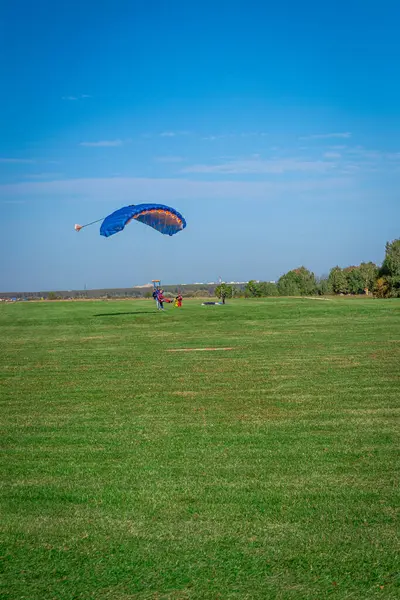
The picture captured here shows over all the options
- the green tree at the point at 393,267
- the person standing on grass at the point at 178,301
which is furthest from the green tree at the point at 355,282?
the person standing on grass at the point at 178,301

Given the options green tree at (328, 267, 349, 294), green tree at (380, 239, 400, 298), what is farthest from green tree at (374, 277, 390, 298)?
green tree at (328, 267, 349, 294)

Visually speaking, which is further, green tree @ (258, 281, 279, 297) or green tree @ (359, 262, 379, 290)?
green tree @ (258, 281, 279, 297)

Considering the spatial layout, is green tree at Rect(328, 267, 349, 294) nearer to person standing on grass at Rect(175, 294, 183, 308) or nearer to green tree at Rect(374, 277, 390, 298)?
green tree at Rect(374, 277, 390, 298)

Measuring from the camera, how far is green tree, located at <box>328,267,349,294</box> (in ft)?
310

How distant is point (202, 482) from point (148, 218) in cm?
3200

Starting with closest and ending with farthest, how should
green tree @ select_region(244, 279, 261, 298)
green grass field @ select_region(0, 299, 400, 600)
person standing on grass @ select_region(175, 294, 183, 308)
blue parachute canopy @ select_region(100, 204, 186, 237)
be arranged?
green grass field @ select_region(0, 299, 400, 600) < blue parachute canopy @ select_region(100, 204, 186, 237) < person standing on grass @ select_region(175, 294, 183, 308) < green tree @ select_region(244, 279, 261, 298)

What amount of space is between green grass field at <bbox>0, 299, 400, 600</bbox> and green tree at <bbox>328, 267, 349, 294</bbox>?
79938 millimetres

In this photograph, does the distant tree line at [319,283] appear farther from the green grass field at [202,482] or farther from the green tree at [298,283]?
the green grass field at [202,482]

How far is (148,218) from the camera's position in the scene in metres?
38.1

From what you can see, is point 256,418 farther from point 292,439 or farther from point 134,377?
point 134,377

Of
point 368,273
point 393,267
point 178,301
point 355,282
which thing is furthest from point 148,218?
point 355,282

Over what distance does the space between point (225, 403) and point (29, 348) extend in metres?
13.1

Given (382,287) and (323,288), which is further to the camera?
(323,288)

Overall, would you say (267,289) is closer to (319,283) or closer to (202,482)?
(319,283)
